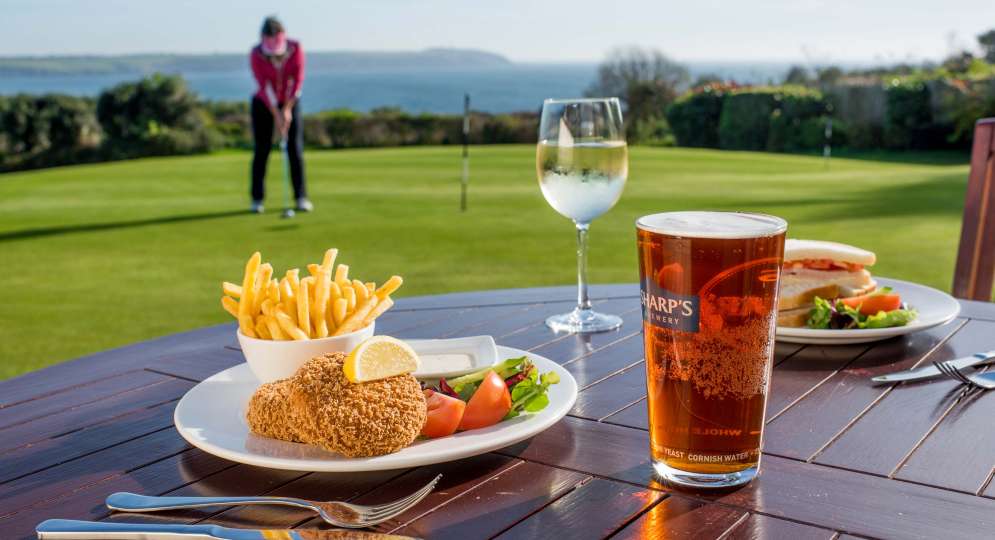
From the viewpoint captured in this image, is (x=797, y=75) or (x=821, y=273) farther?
Answer: (x=797, y=75)

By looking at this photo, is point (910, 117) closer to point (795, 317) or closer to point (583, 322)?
point (795, 317)

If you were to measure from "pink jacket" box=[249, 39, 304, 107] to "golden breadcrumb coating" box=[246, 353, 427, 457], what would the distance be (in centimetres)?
950

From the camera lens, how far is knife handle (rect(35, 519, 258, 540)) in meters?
0.82

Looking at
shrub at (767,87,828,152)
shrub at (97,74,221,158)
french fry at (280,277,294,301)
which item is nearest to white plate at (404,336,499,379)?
french fry at (280,277,294,301)

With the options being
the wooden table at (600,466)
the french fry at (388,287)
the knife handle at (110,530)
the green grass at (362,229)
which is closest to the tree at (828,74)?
the green grass at (362,229)

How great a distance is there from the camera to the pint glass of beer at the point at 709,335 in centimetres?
88

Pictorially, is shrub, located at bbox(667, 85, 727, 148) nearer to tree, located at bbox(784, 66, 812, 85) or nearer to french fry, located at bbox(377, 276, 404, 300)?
tree, located at bbox(784, 66, 812, 85)

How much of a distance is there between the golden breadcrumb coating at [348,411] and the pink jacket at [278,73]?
9497 millimetres

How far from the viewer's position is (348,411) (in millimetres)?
947

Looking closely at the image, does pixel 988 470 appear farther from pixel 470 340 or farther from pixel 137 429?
pixel 137 429

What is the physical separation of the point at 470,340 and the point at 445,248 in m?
6.61

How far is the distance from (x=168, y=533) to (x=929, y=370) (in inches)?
41.3

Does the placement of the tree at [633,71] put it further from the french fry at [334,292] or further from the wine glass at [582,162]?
the french fry at [334,292]

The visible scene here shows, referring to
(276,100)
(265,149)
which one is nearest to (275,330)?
(265,149)
